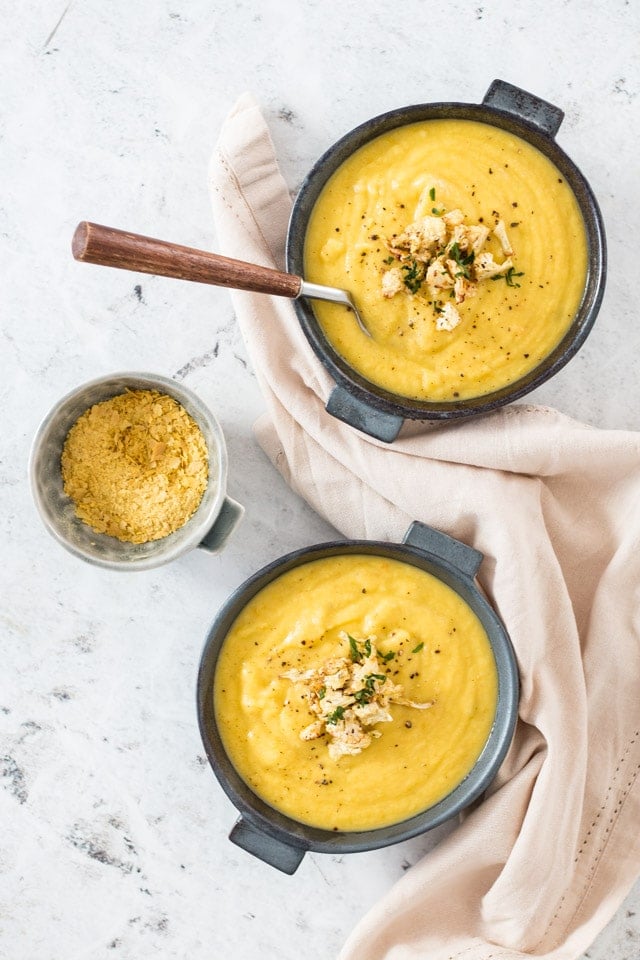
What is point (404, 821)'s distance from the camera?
7.47 feet

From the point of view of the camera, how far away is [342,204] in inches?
86.8

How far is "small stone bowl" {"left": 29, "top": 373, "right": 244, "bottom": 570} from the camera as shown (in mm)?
2256

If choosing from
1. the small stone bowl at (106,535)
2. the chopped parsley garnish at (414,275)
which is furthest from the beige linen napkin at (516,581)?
the chopped parsley garnish at (414,275)

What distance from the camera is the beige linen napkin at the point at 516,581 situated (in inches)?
91.5

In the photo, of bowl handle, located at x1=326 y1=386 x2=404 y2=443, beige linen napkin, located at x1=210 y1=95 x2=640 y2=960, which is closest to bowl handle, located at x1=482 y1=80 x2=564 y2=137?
beige linen napkin, located at x1=210 y1=95 x2=640 y2=960

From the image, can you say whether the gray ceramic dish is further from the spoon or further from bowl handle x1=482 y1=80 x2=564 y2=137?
bowl handle x1=482 y1=80 x2=564 y2=137

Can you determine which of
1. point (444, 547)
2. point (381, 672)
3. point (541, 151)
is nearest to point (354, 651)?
point (381, 672)

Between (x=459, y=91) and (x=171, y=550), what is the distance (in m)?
1.38

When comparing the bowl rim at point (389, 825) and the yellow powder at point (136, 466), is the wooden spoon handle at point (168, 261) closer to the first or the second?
the yellow powder at point (136, 466)

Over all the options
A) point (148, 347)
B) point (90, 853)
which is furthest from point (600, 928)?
point (148, 347)

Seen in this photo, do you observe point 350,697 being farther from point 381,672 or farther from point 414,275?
point 414,275

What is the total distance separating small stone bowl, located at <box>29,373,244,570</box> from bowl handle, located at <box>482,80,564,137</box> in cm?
97

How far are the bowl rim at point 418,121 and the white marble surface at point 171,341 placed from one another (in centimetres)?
30

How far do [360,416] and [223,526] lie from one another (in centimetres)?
42
